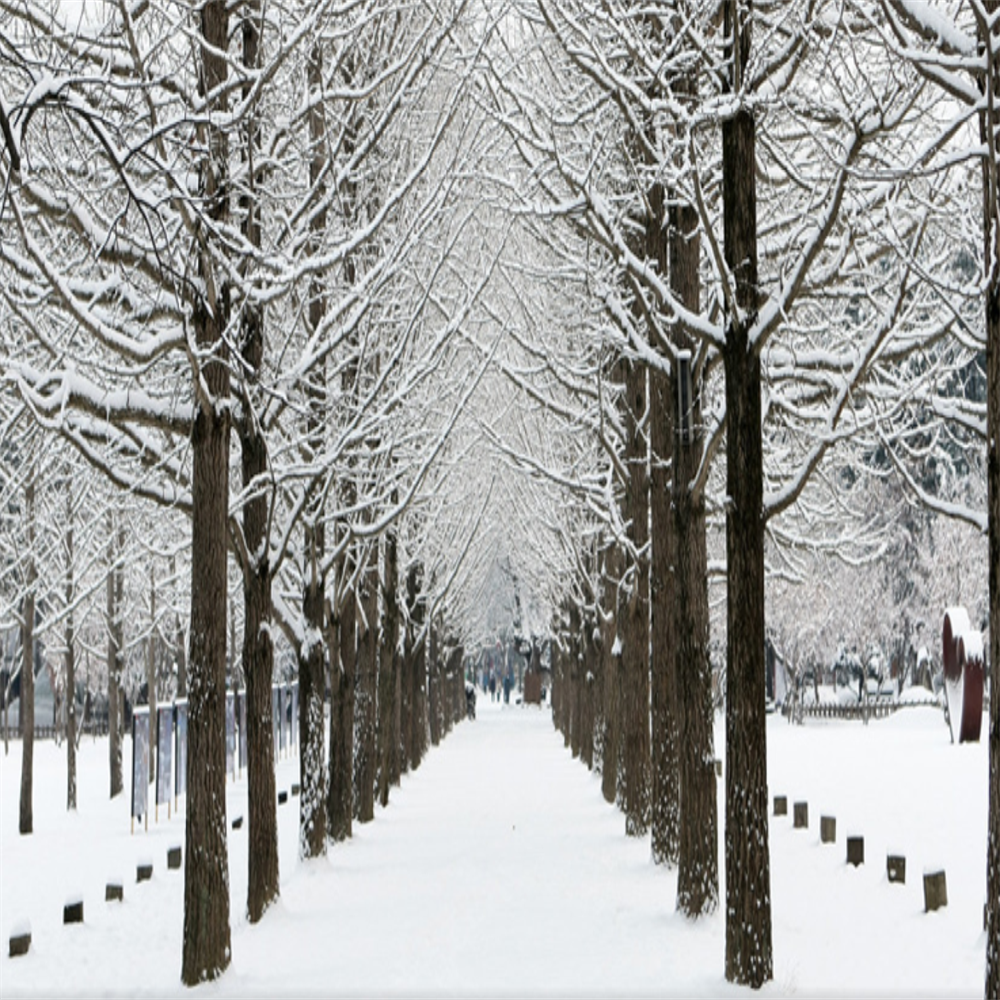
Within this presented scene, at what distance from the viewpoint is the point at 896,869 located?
502 inches

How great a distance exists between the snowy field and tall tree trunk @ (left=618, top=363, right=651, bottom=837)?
0.58 m

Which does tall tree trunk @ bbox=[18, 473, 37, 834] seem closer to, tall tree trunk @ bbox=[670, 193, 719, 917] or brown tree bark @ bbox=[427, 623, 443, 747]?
tall tree trunk @ bbox=[670, 193, 719, 917]

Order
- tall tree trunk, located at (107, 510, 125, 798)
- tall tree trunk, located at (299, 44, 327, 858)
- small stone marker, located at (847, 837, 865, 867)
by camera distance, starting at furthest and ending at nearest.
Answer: tall tree trunk, located at (107, 510, 125, 798), tall tree trunk, located at (299, 44, 327, 858), small stone marker, located at (847, 837, 865, 867)

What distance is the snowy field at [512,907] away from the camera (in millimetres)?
9453

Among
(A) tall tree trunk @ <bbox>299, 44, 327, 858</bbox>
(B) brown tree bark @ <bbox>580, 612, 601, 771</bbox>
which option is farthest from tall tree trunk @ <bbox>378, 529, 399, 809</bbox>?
(A) tall tree trunk @ <bbox>299, 44, 327, 858</bbox>

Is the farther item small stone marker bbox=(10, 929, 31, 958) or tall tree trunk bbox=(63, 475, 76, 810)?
tall tree trunk bbox=(63, 475, 76, 810)

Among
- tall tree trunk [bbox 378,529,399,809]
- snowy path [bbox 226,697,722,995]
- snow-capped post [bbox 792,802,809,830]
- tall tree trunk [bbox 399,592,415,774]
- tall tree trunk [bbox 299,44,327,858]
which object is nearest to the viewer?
snowy path [bbox 226,697,722,995]

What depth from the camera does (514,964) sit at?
985 centimetres

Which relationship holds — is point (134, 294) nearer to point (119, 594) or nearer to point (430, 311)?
point (430, 311)

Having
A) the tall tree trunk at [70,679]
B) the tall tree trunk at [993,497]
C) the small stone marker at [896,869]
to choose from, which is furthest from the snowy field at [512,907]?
the tall tree trunk at [993,497]

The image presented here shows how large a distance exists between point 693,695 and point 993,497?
5.97 meters

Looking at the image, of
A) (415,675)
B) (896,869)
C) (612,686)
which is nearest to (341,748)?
(612,686)

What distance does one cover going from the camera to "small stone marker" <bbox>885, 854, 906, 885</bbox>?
12.7 meters

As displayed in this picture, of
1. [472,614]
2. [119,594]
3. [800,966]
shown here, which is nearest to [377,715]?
[119,594]
